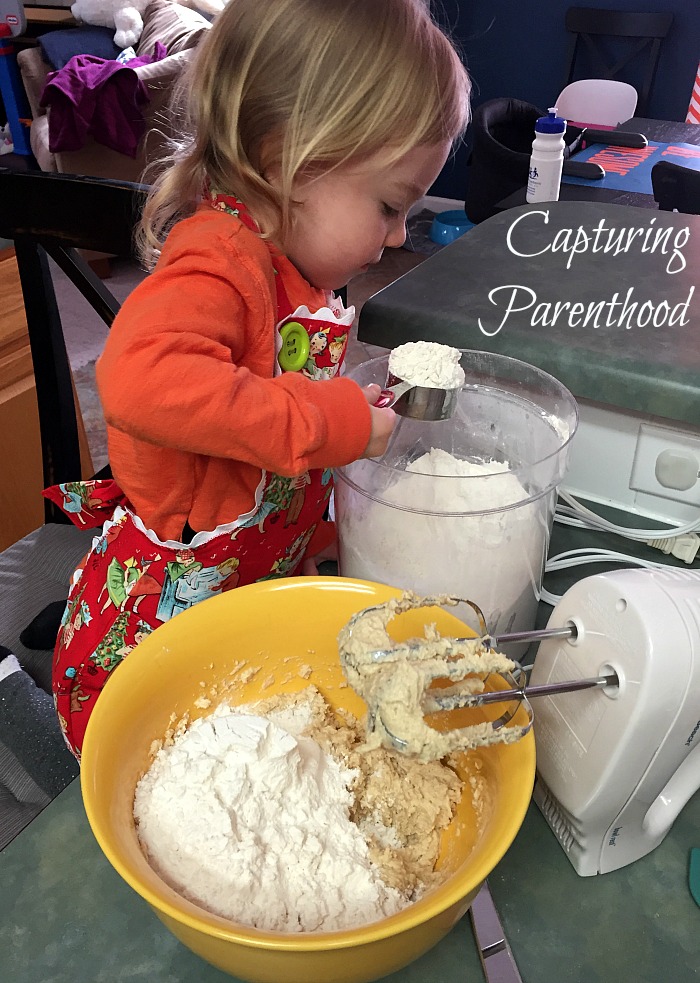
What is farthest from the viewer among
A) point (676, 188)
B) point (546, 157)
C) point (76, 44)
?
point (76, 44)

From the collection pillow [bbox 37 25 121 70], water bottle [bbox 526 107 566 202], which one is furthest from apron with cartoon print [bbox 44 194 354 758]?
pillow [bbox 37 25 121 70]

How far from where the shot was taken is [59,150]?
3.44m

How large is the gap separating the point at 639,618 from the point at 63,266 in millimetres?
951

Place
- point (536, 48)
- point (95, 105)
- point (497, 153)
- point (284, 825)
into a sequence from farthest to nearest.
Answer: point (536, 48), point (95, 105), point (497, 153), point (284, 825)

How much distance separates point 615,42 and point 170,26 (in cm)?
219

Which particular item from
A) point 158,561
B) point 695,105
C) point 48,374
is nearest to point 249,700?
point 158,561

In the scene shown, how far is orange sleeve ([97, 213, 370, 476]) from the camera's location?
0.57 m

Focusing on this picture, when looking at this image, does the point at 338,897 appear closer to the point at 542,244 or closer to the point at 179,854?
the point at 179,854

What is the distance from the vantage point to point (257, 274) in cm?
67

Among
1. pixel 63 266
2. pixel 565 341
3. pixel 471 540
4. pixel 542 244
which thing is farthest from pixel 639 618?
pixel 63 266

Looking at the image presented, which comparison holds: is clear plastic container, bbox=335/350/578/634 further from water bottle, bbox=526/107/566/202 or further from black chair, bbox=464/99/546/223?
black chair, bbox=464/99/546/223

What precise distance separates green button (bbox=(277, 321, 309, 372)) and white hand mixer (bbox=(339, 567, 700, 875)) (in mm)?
326

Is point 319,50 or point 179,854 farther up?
point 319,50

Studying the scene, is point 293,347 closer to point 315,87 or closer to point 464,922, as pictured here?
point 315,87
